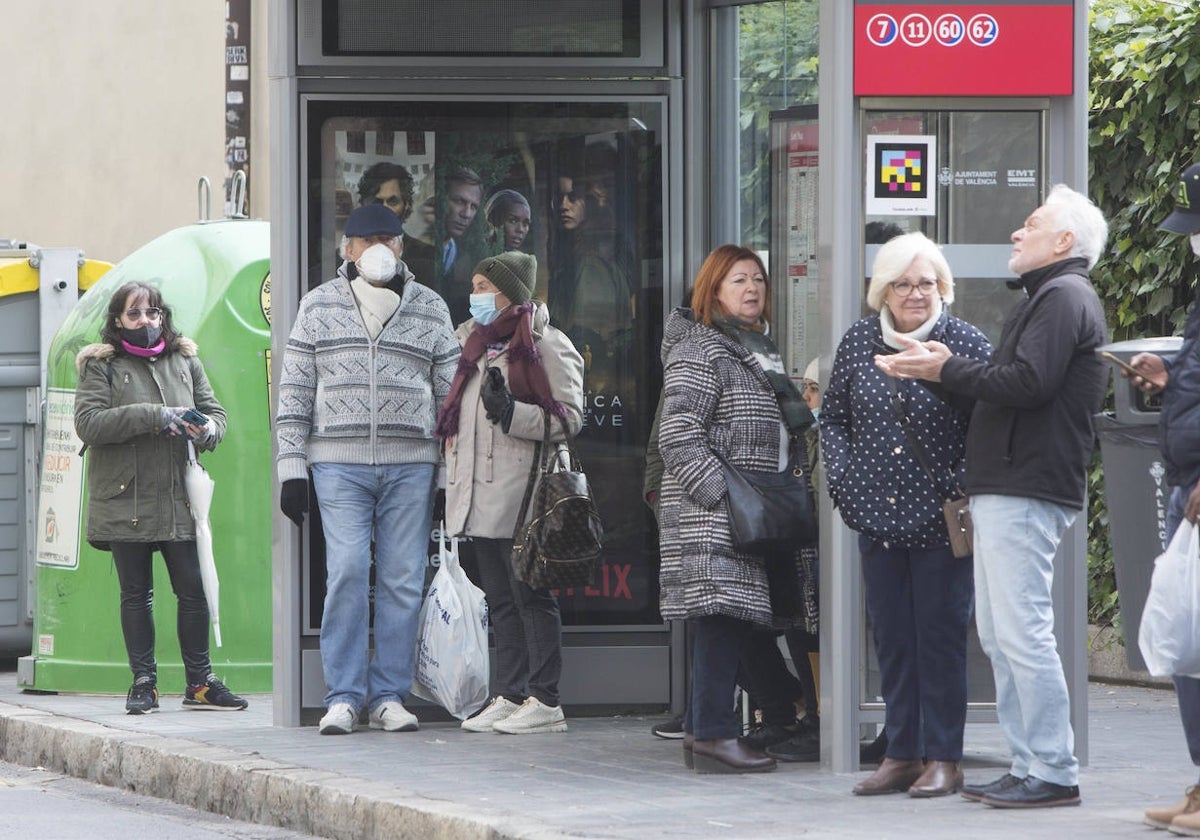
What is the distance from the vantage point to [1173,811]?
548cm

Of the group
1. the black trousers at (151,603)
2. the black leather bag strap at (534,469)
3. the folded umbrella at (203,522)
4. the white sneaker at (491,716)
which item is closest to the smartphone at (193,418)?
the folded umbrella at (203,522)

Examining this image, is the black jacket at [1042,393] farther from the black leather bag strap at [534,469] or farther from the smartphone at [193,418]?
the smartphone at [193,418]

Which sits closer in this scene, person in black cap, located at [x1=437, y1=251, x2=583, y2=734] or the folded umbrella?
person in black cap, located at [x1=437, y1=251, x2=583, y2=734]

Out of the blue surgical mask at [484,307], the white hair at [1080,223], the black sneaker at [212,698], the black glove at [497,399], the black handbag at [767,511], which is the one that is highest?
the white hair at [1080,223]

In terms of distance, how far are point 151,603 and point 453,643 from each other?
1.59 metres

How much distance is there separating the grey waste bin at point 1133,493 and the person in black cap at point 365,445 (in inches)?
107

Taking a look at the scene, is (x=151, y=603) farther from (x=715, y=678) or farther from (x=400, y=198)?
(x=715, y=678)

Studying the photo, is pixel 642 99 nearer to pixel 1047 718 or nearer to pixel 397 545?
pixel 397 545

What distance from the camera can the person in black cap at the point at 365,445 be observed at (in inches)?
300

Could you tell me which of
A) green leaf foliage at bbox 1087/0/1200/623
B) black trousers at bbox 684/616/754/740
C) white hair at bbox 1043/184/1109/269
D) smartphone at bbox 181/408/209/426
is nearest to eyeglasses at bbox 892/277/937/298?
white hair at bbox 1043/184/1109/269

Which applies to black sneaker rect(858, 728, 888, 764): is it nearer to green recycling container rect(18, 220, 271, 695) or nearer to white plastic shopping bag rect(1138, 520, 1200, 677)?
white plastic shopping bag rect(1138, 520, 1200, 677)

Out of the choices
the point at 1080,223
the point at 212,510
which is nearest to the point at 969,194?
the point at 1080,223

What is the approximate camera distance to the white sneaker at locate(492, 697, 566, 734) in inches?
299

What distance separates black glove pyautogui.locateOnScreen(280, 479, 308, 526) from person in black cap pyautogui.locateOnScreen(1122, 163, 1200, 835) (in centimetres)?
323
